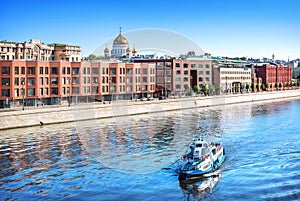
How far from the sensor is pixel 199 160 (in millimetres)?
25094

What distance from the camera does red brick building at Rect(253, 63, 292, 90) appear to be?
119 meters

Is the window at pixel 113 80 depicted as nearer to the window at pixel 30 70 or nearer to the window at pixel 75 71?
the window at pixel 75 71

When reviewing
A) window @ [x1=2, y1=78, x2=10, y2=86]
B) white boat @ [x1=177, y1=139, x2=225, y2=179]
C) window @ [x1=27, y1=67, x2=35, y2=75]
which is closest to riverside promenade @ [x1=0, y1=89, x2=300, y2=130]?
window @ [x1=2, y1=78, x2=10, y2=86]

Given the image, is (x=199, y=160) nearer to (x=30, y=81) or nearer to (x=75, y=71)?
(x=30, y=81)

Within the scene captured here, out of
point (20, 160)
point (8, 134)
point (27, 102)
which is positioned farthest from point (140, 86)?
point (20, 160)

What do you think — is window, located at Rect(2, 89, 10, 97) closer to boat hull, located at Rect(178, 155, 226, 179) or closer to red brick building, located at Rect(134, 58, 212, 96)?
red brick building, located at Rect(134, 58, 212, 96)

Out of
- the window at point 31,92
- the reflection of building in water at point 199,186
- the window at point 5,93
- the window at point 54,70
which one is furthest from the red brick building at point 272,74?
the reflection of building in water at point 199,186

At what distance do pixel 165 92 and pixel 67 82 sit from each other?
23.8 metres

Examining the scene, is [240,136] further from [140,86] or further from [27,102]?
[140,86]

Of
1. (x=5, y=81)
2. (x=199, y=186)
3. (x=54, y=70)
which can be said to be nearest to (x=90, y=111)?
(x=54, y=70)

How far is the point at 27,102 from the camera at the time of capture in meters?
53.1

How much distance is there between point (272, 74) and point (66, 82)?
81.7 m

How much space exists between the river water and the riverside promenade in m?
1.80

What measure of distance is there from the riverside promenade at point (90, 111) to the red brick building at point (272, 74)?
4276 centimetres
